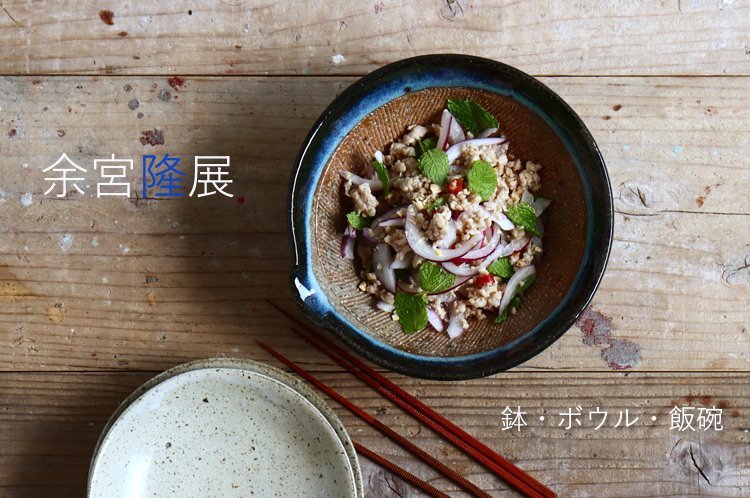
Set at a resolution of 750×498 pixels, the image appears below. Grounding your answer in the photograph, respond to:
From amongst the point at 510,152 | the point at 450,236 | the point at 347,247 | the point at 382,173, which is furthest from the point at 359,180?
the point at 510,152

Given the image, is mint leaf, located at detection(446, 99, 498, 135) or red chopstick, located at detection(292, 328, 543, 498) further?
red chopstick, located at detection(292, 328, 543, 498)

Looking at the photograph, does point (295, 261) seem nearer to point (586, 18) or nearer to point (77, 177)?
point (77, 177)

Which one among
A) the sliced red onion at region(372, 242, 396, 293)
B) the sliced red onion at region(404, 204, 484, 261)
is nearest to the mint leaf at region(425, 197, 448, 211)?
the sliced red onion at region(404, 204, 484, 261)

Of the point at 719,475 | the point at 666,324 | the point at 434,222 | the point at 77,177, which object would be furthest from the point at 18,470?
the point at 719,475

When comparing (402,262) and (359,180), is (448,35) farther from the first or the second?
(402,262)

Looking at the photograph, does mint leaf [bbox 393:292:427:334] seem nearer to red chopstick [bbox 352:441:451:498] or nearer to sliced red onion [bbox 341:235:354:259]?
sliced red onion [bbox 341:235:354:259]

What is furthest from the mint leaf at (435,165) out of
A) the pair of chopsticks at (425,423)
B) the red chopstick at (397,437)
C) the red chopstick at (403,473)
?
the red chopstick at (403,473)

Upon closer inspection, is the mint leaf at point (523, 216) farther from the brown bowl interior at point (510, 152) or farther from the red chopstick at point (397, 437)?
the red chopstick at point (397, 437)

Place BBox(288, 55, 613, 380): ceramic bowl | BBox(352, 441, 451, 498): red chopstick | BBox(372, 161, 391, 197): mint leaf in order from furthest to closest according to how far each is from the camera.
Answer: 1. BBox(352, 441, 451, 498): red chopstick
2. BBox(372, 161, 391, 197): mint leaf
3. BBox(288, 55, 613, 380): ceramic bowl
